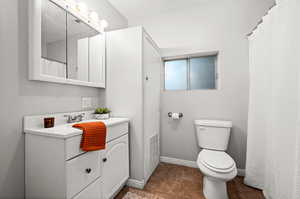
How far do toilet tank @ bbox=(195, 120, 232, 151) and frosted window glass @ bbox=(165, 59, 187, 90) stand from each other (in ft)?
2.39

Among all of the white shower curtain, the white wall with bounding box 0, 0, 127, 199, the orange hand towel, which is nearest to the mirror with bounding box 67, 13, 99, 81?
the white wall with bounding box 0, 0, 127, 199

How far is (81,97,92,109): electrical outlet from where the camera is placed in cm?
139

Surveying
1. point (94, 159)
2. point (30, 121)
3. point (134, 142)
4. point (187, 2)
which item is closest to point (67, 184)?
point (94, 159)

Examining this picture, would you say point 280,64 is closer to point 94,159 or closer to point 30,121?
point 94,159

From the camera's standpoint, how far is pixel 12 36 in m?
0.86

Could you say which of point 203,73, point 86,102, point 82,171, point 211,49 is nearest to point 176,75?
point 203,73

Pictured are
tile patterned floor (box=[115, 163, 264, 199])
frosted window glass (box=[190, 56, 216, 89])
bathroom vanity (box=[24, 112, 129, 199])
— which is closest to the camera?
bathroom vanity (box=[24, 112, 129, 199])

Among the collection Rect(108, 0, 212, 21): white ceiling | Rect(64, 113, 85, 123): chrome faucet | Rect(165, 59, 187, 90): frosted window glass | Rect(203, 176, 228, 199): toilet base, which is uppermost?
Rect(108, 0, 212, 21): white ceiling

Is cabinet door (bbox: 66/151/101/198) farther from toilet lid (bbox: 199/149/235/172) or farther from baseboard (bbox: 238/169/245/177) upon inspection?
baseboard (bbox: 238/169/245/177)

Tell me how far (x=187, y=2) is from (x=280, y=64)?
61.4 inches

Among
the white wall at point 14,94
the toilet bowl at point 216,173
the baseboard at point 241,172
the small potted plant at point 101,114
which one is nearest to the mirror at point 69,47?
the white wall at point 14,94

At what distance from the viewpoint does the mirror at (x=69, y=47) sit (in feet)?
3.41

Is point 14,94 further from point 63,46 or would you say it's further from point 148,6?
point 148,6

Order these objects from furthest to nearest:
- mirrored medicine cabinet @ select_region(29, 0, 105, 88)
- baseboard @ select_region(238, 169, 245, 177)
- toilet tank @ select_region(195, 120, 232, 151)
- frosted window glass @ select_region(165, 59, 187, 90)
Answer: frosted window glass @ select_region(165, 59, 187, 90) < baseboard @ select_region(238, 169, 245, 177) < toilet tank @ select_region(195, 120, 232, 151) < mirrored medicine cabinet @ select_region(29, 0, 105, 88)
